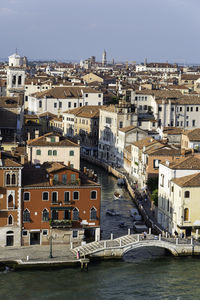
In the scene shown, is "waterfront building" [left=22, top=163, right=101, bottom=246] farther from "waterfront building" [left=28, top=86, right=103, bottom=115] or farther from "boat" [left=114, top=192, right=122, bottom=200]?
"waterfront building" [left=28, top=86, right=103, bottom=115]

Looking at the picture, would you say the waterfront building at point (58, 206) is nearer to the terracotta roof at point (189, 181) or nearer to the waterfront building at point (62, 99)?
the terracotta roof at point (189, 181)

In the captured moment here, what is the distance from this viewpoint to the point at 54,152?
4319 centimetres

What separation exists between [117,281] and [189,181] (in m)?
7.30

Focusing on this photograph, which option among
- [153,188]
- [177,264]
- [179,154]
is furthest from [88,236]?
[179,154]

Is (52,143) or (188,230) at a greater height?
(52,143)

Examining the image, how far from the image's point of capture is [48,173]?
3200 centimetres

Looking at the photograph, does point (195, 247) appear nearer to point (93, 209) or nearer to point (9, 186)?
point (93, 209)

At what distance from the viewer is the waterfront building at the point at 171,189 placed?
34.3 metres

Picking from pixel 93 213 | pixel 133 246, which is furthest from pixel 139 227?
pixel 93 213

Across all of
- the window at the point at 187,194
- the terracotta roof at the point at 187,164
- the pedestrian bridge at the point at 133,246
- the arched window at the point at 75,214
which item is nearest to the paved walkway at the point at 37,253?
the pedestrian bridge at the point at 133,246

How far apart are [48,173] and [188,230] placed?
7553 millimetres

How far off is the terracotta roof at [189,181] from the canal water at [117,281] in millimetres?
3703

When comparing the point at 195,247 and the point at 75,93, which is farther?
the point at 75,93

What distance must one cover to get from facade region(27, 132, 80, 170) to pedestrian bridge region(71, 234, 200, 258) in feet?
38.5
